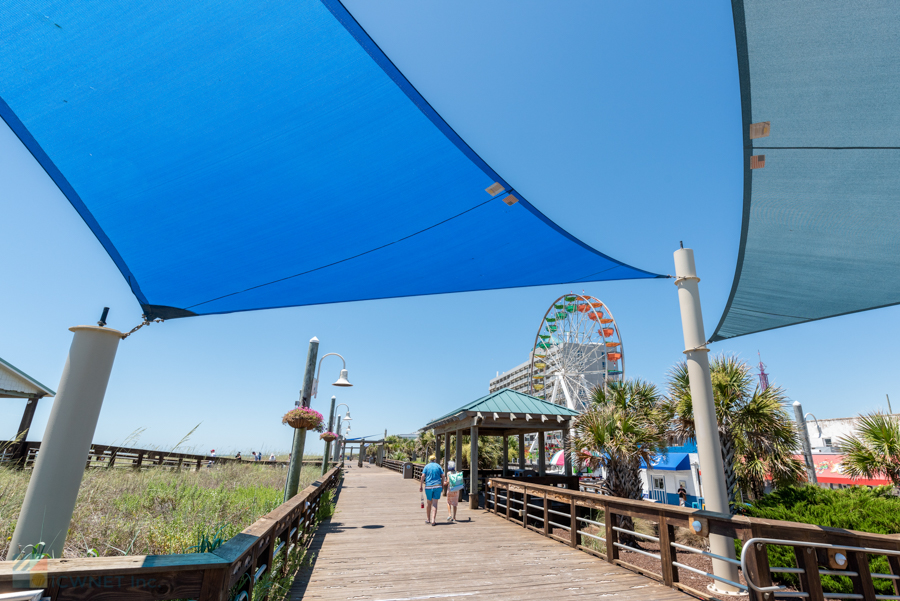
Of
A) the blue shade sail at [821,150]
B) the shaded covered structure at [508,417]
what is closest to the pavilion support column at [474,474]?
the shaded covered structure at [508,417]

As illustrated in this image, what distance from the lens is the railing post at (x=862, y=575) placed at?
3.19 m

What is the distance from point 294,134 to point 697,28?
9.07ft

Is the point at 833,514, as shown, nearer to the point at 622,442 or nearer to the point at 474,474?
the point at 622,442

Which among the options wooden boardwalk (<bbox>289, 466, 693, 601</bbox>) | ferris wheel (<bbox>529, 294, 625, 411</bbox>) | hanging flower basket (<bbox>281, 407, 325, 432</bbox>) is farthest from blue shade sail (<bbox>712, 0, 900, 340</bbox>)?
ferris wheel (<bbox>529, 294, 625, 411</bbox>)

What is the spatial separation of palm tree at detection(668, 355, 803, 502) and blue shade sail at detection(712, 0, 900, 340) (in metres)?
5.22

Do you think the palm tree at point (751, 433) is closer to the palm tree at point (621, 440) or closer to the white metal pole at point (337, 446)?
the palm tree at point (621, 440)

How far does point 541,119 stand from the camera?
13.4ft

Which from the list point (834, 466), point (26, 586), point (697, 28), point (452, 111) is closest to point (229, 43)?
point (452, 111)

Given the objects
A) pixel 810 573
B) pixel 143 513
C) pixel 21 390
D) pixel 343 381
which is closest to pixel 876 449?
pixel 810 573

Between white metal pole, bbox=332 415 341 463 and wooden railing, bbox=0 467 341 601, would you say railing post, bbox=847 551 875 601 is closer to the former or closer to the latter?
wooden railing, bbox=0 467 341 601

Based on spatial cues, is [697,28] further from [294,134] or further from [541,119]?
[294,134]

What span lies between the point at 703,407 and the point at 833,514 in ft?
11.1

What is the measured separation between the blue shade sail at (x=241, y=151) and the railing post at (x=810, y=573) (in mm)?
2988

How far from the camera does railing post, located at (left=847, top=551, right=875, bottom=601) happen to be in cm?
319
